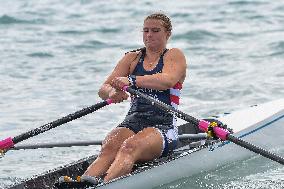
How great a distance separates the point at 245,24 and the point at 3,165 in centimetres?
1278

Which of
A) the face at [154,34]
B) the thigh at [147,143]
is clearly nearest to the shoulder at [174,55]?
the face at [154,34]

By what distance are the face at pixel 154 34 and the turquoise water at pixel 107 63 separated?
1.64 m

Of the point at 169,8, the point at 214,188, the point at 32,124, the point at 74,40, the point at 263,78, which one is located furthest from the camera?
the point at 169,8

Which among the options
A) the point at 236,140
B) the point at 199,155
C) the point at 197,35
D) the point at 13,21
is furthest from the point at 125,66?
the point at 13,21

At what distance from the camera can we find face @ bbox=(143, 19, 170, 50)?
9102 millimetres

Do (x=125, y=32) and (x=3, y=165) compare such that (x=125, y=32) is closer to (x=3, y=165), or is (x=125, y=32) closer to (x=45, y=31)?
(x=45, y=31)

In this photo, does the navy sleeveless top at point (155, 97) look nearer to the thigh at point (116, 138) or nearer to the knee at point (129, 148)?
the thigh at point (116, 138)

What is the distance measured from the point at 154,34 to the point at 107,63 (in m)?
9.69

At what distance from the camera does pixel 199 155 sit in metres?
9.78

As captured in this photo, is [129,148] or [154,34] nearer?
[129,148]

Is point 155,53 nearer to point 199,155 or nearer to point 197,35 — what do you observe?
point 199,155

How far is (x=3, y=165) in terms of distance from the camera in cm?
1112

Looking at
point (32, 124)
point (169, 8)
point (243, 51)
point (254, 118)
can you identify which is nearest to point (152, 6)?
point (169, 8)

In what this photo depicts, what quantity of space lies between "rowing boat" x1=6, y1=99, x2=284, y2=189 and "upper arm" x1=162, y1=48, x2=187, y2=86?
3.01 ft
